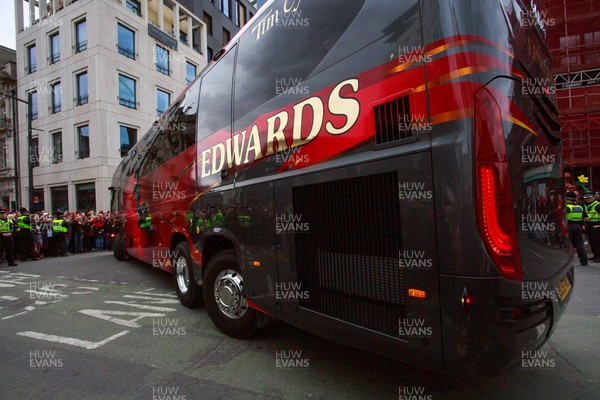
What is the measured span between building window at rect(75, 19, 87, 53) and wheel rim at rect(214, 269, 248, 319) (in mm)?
23568

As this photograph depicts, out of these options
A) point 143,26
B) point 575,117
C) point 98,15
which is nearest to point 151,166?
point 575,117

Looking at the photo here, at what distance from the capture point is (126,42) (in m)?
22.3

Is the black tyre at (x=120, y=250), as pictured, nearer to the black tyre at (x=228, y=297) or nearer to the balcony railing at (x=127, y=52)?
the black tyre at (x=228, y=297)

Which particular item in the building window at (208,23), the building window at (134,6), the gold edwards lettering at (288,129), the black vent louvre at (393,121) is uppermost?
the building window at (208,23)

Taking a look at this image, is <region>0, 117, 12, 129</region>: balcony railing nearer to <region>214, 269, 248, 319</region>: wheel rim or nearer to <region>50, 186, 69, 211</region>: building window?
<region>50, 186, 69, 211</region>: building window

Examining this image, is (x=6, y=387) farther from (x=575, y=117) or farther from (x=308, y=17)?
(x=575, y=117)

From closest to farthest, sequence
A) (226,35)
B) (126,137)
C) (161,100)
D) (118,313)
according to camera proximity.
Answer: (118,313) → (126,137) → (161,100) → (226,35)

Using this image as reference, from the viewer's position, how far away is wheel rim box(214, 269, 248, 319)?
360cm

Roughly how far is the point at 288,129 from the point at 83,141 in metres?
23.3

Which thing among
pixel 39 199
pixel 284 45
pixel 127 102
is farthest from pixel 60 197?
pixel 284 45

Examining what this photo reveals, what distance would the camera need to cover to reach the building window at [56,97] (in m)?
22.4

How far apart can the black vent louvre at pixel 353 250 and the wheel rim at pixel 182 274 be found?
9.15ft

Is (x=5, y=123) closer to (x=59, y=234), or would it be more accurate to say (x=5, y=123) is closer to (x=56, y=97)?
(x=56, y=97)

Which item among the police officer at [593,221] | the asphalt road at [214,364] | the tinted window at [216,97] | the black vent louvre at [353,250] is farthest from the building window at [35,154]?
the police officer at [593,221]
